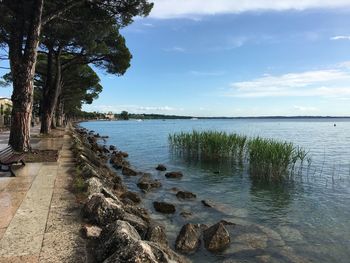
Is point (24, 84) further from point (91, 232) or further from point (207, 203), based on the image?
point (91, 232)

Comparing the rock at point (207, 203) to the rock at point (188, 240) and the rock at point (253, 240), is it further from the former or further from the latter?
the rock at point (188, 240)

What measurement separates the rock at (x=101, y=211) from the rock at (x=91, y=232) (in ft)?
1.13

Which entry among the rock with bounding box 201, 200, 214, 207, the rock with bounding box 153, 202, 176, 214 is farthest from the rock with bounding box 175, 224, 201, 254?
the rock with bounding box 201, 200, 214, 207

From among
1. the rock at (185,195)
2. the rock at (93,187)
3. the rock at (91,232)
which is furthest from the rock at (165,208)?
the rock at (91,232)

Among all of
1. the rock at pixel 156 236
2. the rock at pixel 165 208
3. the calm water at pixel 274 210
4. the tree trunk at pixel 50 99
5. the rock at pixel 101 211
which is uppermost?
the tree trunk at pixel 50 99

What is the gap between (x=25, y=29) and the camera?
1628cm

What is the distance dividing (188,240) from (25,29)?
12.7 metres

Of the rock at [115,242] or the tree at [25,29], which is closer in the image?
the rock at [115,242]

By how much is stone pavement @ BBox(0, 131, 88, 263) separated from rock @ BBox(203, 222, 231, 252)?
9.17ft

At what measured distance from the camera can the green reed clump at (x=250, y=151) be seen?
1681 cm

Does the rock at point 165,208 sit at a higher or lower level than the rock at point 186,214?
higher

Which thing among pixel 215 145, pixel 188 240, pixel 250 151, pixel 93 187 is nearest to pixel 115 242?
pixel 188 240

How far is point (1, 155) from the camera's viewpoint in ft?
34.4

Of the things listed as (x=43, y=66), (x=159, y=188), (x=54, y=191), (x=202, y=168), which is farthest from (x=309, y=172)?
(x=43, y=66)
